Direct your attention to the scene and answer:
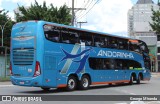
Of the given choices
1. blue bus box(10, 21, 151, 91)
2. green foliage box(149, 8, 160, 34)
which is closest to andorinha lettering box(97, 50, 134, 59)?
blue bus box(10, 21, 151, 91)

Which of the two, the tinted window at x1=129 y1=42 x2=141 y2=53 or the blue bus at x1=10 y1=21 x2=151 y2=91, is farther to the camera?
the tinted window at x1=129 y1=42 x2=141 y2=53

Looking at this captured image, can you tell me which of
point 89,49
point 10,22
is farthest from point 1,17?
point 89,49

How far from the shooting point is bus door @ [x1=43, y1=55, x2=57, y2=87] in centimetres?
1988

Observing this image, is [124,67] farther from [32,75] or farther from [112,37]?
[32,75]

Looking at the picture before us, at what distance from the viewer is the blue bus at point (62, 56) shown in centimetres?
1977

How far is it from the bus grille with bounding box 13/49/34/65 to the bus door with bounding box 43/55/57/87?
0.80 metres

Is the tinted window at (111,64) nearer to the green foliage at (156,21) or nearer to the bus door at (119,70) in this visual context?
the bus door at (119,70)

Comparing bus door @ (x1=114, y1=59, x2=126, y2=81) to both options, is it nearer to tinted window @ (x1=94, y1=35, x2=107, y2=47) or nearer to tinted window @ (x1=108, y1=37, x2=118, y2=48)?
tinted window @ (x1=108, y1=37, x2=118, y2=48)

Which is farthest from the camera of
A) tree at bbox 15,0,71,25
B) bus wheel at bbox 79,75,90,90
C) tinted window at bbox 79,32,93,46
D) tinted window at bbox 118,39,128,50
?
tree at bbox 15,0,71,25

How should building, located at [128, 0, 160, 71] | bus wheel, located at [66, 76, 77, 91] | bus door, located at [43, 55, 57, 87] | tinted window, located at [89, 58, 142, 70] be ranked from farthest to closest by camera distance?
building, located at [128, 0, 160, 71] → tinted window, located at [89, 58, 142, 70] → bus wheel, located at [66, 76, 77, 91] → bus door, located at [43, 55, 57, 87]

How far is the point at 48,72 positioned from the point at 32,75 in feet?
2.95

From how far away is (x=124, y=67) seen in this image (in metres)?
28.2

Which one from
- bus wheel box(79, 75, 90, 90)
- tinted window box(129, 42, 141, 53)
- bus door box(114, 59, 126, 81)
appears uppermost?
tinted window box(129, 42, 141, 53)

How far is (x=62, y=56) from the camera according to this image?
69.8ft
